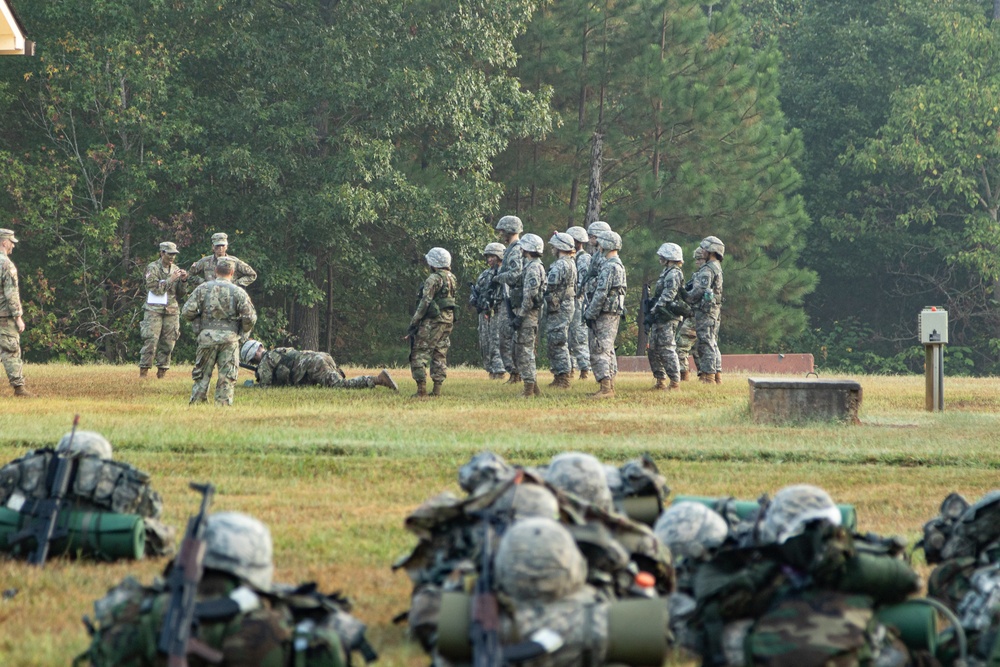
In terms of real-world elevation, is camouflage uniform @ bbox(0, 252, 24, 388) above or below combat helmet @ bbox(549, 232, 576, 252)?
below

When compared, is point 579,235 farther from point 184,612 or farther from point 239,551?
point 184,612

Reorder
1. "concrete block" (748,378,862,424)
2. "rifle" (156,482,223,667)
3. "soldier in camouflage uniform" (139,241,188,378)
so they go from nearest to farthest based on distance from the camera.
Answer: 1. "rifle" (156,482,223,667)
2. "concrete block" (748,378,862,424)
3. "soldier in camouflage uniform" (139,241,188,378)

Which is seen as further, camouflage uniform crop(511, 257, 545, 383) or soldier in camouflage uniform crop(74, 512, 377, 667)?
camouflage uniform crop(511, 257, 545, 383)

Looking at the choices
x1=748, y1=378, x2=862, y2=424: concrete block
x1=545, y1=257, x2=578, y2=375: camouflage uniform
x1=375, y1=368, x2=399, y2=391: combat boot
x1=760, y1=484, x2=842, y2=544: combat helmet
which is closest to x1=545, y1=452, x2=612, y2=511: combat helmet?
x1=760, y1=484, x2=842, y2=544: combat helmet

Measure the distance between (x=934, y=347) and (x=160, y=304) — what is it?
11.5 metres

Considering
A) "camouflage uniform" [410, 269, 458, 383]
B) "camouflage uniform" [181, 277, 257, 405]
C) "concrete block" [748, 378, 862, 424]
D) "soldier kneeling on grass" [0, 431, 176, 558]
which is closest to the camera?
"soldier kneeling on grass" [0, 431, 176, 558]

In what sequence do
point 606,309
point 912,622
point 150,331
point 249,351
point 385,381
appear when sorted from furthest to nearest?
point 150,331, point 249,351, point 385,381, point 606,309, point 912,622

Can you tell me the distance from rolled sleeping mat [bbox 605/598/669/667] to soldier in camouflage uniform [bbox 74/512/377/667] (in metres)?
0.98

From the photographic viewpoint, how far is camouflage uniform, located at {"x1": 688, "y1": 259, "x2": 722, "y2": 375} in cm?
2094

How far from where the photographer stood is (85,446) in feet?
26.2

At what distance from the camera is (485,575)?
17.6 ft

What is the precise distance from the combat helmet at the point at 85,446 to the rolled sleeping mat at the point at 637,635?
12.4 ft

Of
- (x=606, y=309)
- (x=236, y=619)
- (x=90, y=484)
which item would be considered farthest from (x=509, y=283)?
(x=236, y=619)

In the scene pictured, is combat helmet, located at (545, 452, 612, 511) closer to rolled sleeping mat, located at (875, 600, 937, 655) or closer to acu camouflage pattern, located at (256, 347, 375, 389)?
rolled sleeping mat, located at (875, 600, 937, 655)
